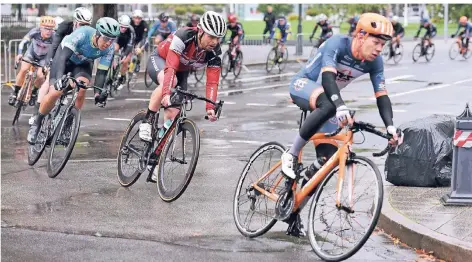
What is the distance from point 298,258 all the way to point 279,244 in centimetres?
49

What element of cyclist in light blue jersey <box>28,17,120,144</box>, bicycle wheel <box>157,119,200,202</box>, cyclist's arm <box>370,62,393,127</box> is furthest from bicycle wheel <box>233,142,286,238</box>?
cyclist in light blue jersey <box>28,17,120,144</box>

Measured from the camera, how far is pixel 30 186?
1055cm

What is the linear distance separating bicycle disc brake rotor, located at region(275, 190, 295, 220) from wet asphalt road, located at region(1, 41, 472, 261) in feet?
0.74

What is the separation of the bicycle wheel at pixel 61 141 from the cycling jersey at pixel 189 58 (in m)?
1.72

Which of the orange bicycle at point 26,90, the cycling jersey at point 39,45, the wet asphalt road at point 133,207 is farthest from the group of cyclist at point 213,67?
the orange bicycle at point 26,90

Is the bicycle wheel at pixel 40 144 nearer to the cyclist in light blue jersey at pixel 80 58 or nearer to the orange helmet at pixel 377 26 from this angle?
the cyclist in light blue jersey at pixel 80 58

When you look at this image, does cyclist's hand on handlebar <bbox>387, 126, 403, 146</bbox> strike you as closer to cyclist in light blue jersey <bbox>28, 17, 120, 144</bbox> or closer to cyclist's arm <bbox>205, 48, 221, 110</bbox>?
cyclist's arm <bbox>205, 48, 221, 110</bbox>

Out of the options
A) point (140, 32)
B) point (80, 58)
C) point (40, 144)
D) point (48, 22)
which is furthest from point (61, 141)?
point (140, 32)

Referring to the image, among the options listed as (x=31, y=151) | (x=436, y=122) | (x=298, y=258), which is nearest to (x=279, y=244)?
(x=298, y=258)

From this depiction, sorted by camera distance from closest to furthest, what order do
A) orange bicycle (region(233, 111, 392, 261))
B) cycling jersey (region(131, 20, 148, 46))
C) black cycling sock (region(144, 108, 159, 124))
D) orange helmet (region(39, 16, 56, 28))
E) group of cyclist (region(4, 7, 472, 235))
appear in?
1. orange bicycle (region(233, 111, 392, 261))
2. group of cyclist (region(4, 7, 472, 235))
3. black cycling sock (region(144, 108, 159, 124))
4. orange helmet (region(39, 16, 56, 28))
5. cycling jersey (region(131, 20, 148, 46))

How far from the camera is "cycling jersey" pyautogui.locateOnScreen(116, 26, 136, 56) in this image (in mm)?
22438

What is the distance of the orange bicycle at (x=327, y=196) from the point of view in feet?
23.4

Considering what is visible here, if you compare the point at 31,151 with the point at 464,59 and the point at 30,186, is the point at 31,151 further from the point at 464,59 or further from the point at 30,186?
the point at 464,59

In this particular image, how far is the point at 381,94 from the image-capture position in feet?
25.3
